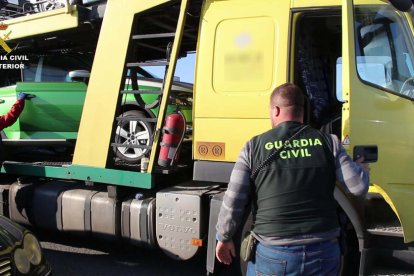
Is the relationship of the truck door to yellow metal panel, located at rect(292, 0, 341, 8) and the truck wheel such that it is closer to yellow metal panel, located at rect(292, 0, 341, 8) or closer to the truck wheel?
yellow metal panel, located at rect(292, 0, 341, 8)

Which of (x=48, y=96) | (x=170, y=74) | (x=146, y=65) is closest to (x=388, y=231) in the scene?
(x=170, y=74)

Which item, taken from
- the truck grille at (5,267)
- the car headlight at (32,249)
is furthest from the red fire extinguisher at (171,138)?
the truck grille at (5,267)

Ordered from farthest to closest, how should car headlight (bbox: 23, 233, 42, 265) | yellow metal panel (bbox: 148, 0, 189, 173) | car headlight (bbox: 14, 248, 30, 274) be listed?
yellow metal panel (bbox: 148, 0, 189, 173) < car headlight (bbox: 23, 233, 42, 265) < car headlight (bbox: 14, 248, 30, 274)

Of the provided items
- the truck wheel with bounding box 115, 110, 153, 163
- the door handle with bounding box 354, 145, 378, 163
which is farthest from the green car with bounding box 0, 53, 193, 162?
the door handle with bounding box 354, 145, 378, 163

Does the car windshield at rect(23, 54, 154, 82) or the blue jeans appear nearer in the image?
the blue jeans

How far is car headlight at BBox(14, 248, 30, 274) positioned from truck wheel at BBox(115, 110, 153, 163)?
1625 mm

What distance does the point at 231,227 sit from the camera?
2346 mm

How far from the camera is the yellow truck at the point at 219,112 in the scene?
3.58 metres

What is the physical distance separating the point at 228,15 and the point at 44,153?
3.62 metres

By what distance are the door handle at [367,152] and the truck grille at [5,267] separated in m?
2.55

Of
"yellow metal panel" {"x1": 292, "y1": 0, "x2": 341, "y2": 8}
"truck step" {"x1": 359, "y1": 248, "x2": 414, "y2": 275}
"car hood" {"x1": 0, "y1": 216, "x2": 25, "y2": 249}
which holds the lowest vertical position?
"truck step" {"x1": 359, "y1": 248, "x2": 414, "y2": 275}

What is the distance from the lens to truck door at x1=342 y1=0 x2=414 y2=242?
3502 mm

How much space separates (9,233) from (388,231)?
285 centimetres

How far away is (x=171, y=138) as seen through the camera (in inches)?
171
